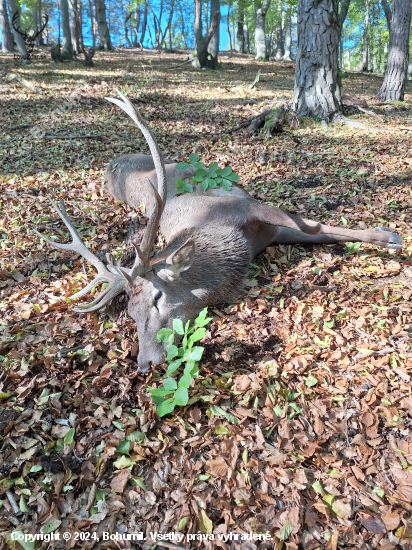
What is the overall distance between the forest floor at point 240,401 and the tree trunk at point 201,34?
49.7 feet

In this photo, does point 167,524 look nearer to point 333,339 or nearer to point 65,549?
point 65,549

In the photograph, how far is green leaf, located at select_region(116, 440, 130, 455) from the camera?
8.50ft

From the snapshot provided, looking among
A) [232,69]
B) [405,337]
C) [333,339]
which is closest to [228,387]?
[333,339]

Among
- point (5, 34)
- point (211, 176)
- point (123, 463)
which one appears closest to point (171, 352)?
point (123, 463)

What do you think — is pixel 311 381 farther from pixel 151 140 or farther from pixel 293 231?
pixel 151 140

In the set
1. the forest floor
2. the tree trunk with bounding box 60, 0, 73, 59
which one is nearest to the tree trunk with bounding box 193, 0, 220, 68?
the tree trunk with bounding box 60, 0, 73, 59

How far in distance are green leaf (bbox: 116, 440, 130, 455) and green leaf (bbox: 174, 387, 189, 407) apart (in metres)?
0.45

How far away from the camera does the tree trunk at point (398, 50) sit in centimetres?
1015

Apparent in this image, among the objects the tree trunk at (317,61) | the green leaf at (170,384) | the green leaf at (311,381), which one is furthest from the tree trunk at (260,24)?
the green leaf at (170,384)

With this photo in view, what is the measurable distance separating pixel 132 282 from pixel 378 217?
333 cm

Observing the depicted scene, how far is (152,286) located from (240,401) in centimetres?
126

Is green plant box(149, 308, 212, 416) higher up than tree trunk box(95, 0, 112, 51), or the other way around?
tree trunk box(95, 0, 112, 51)

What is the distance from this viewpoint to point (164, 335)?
3.11 metres

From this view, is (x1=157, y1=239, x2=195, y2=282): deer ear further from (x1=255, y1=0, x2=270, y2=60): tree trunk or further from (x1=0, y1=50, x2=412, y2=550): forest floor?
(x1=255, y1=0, x2=270, y2=60): tree trunk
